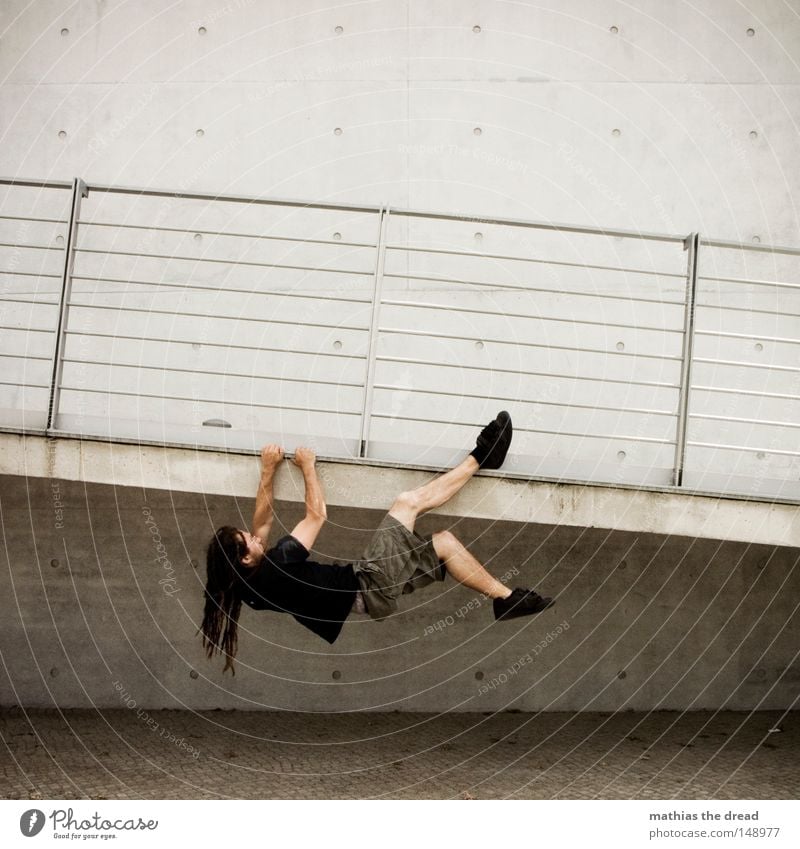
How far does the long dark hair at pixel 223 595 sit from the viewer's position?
391 cm

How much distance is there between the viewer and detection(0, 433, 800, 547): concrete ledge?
3.40 m

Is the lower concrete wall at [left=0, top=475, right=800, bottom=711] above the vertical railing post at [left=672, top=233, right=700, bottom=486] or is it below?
below

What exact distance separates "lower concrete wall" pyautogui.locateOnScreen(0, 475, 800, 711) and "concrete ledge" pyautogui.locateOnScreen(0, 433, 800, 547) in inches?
47.4

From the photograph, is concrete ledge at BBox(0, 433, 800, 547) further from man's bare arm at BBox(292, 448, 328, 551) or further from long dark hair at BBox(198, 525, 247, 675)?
long dark hair at BBox(198, 525, 247, 675)

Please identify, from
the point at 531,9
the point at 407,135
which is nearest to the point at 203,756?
the point at 407,135

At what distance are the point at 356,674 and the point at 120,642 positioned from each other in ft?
3.87

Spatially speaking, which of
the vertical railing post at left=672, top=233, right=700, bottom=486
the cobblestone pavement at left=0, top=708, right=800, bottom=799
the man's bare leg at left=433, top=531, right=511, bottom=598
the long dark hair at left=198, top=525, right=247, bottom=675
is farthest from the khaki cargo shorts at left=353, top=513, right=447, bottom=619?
the vertical railing post at left=672, top=233, right=700, bottom=486

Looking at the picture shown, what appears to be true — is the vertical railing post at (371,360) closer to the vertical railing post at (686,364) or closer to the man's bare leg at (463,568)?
the man's bare leg at (463,568)

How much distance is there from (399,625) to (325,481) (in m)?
1.68

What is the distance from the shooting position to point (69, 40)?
4988 mm

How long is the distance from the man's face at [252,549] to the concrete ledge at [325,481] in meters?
0.30

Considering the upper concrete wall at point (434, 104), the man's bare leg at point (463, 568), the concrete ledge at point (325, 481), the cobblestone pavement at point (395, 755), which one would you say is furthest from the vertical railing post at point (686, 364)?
the upper concrete wall at point (434, 104)

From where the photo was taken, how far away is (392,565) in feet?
11.6

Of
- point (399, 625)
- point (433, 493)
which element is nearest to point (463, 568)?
point (433, 493)
